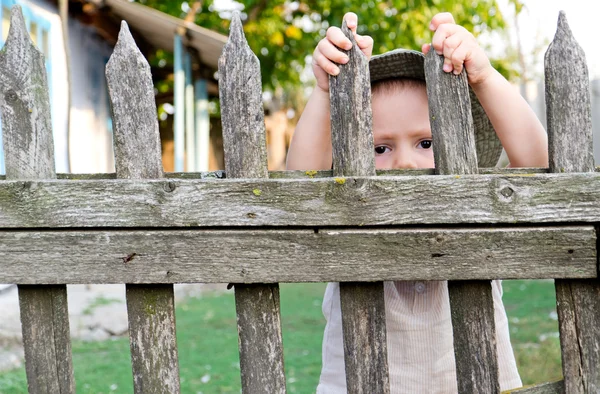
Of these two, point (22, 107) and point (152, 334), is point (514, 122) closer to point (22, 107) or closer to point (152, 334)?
point (152, 334)

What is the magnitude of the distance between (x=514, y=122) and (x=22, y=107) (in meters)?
1.35

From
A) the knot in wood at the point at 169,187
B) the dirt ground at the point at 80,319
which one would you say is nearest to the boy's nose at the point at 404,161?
the knot in wood at the point at 169,187

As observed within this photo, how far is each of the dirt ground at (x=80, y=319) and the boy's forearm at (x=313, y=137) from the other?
3.28 metres

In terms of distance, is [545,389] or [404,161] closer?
[545,389]

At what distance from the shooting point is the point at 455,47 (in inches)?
65.8

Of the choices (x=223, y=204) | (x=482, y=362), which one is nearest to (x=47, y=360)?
(x=223, y=204)

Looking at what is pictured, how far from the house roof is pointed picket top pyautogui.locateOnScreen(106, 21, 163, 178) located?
6344 millimetres

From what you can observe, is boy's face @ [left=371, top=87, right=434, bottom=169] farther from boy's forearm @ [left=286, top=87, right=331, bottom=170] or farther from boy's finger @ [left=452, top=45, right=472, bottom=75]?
boy's finger @ [left=452, top=45, right=472, bottom=75]

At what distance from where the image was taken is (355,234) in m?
1.60

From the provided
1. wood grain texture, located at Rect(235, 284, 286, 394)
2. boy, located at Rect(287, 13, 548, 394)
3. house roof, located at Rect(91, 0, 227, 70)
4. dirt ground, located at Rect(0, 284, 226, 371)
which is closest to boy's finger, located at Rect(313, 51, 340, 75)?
boy, located at Rect(287, 13, 548, 394)

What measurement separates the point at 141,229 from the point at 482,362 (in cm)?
89

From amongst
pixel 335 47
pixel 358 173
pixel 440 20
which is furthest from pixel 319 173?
pixel 440 20

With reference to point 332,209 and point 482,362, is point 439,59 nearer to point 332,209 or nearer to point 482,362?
point 332,209

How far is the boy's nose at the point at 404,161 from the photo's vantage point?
2.28m
